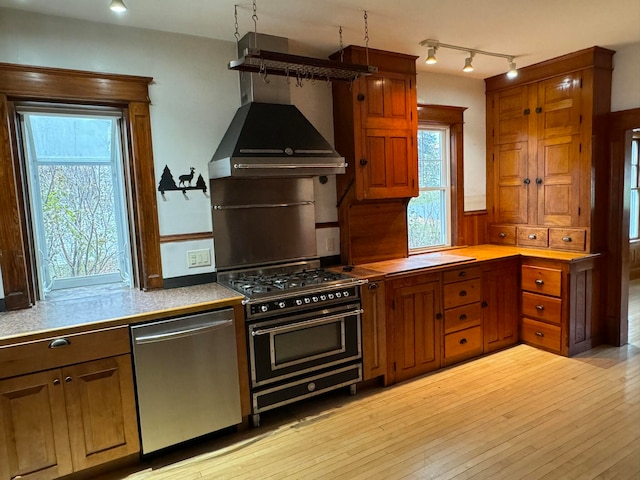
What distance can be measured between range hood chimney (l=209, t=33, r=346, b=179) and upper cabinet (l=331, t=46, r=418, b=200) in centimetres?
45

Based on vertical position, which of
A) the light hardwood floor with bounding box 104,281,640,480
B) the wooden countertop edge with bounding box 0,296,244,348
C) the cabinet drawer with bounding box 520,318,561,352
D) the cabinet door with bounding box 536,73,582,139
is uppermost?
the cabinet door with bounding box 536,73,582,139

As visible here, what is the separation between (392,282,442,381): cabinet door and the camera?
3186 millimetres

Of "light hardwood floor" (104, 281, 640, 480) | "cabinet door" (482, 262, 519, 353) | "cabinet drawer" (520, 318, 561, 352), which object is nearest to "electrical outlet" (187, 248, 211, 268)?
"light hardwood floor" (104, 281, 640, 480)

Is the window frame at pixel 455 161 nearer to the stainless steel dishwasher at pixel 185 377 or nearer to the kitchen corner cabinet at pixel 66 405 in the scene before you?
the stainless steel dishwasher at pixel 185 377

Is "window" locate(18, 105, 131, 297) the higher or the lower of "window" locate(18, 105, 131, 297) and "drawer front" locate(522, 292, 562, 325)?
the higher

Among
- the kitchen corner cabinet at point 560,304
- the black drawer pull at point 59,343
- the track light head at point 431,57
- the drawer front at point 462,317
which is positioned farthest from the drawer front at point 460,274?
the black drawer pull at point 59,343

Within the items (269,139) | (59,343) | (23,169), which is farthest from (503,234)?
(23,169)

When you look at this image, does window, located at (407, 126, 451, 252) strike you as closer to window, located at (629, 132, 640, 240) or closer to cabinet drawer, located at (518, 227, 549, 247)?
cabinet drawer, located at (518, 227, 549, 247)

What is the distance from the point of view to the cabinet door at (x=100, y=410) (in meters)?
2.15

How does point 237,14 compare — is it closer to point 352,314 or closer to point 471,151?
point 352,314

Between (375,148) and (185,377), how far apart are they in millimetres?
2186

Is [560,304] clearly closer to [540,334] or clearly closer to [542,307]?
[542,307]

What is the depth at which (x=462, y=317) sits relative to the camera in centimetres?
352

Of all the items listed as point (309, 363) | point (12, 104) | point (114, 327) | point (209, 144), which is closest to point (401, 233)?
point (309, 363)
